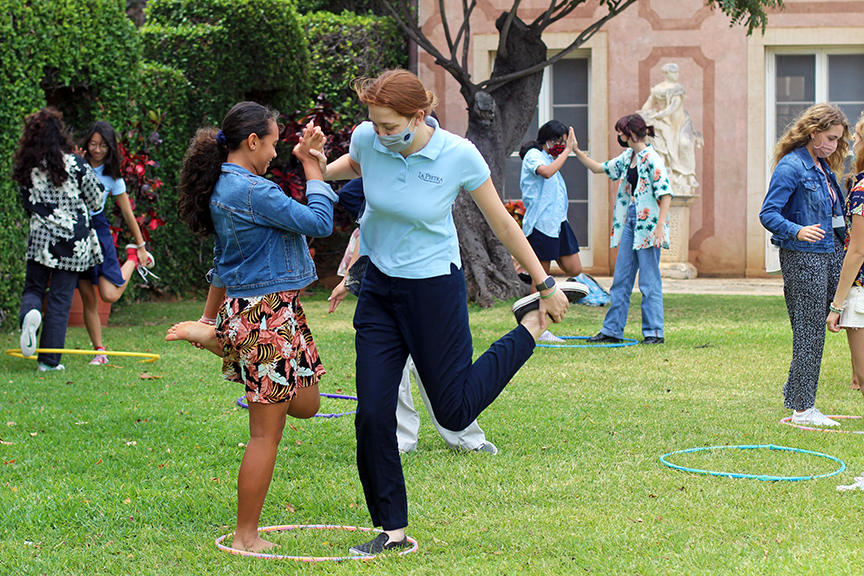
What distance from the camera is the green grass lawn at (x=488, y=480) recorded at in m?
3.17

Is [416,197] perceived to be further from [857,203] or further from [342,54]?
[342,54]

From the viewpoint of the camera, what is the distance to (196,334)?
3.21 meters

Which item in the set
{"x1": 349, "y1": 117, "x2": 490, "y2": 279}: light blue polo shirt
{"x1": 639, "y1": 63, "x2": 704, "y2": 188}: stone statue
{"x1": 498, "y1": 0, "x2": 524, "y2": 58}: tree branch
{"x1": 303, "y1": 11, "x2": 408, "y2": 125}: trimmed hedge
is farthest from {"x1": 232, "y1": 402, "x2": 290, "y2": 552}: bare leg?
{"x1": 639, "y1": 63, "x2": 704, "y2": 188}: stone statue

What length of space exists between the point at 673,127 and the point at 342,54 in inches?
203

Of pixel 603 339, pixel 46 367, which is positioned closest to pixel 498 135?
pixel 603 339

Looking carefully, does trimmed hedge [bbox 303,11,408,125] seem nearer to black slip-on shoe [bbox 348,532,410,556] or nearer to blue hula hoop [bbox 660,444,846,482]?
blue hula hoop [bbox 660,444,846,482]

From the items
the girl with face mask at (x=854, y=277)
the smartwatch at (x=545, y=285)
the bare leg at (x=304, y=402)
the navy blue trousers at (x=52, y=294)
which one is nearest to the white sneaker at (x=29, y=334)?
the navy blue trousers at (x=52, y=294)

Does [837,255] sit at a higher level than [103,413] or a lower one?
higher

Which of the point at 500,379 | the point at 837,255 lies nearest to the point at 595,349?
the point at 837,255

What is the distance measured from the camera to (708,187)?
15.0 m

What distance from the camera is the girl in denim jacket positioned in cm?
317

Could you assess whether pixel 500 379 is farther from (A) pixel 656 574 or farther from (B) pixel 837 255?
(B) pixel 837 255

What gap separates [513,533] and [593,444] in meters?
1.32

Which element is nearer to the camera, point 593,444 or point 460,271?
point 460,271
